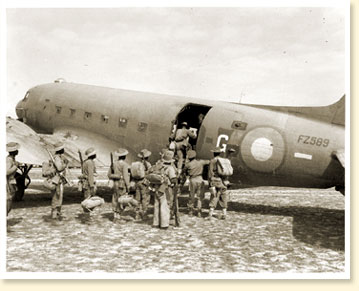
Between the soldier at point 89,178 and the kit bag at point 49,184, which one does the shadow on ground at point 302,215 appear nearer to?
the soldier at point 89,178

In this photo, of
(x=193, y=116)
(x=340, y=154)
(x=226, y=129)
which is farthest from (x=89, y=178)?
(x=340, y=154)

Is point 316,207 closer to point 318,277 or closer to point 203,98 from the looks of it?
point 203,98

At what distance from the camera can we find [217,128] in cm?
1292

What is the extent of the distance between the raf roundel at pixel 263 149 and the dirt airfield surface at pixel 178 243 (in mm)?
1740

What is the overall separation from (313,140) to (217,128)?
128 inches

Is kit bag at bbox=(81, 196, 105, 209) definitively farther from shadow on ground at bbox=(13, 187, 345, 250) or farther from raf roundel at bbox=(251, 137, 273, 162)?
raf roundel at bbox=(251, 137, 273, 162)

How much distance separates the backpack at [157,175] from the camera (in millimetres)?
10227

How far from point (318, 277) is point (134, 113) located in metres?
9.05

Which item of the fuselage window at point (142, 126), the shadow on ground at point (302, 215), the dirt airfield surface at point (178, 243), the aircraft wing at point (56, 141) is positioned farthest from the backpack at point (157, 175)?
the aircraft wing at point (56, 141)

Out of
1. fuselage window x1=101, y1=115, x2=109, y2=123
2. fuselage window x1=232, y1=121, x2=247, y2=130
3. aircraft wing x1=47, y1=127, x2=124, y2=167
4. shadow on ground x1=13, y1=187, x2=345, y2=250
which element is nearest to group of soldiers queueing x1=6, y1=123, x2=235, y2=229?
shadow on ground x1=13, y1=187, x2=345, y2=250

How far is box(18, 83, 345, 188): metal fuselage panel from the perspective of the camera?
1157 cm

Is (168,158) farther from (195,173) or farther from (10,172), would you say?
(10,172)

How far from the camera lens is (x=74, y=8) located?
9297mm

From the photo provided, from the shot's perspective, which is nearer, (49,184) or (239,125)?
(49,184)
